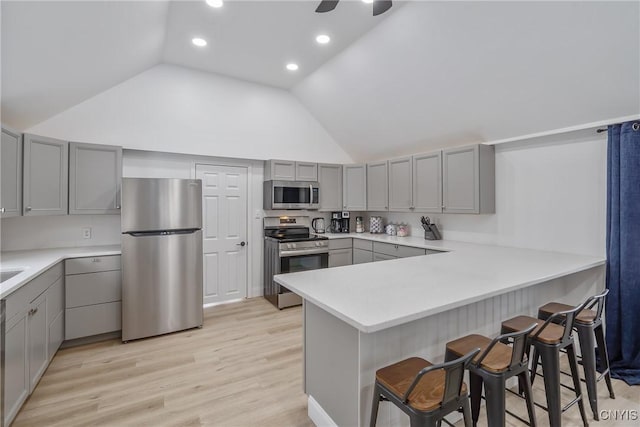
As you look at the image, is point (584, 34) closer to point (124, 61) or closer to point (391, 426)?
point (391, 426)

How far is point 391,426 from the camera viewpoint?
174 cm

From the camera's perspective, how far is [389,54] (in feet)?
10.5

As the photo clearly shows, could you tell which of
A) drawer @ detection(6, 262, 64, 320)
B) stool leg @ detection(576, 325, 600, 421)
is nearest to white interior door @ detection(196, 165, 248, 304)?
drawer @ detection(6, 262, 64, 320)

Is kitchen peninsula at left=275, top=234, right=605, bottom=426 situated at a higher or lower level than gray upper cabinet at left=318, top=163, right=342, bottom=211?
lower

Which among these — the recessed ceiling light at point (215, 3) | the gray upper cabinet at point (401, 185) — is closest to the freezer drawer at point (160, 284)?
Answer: the recessed ceiling light at point (215, 3)

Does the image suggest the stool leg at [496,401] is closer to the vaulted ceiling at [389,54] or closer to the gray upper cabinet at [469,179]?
the gray upper cabinet at [469,179]

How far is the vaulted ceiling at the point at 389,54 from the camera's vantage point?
2191 millimetres

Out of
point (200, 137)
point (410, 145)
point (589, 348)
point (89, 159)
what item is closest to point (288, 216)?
point (200, 137)

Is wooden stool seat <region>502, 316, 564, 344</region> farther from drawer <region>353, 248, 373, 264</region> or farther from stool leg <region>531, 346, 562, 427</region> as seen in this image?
drawer <region>353, 248, 373, 264</region>

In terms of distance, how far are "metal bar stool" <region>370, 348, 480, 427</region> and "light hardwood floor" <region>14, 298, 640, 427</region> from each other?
341 millimetres

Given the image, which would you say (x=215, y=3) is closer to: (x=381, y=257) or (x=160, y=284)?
(x=160, y=284)

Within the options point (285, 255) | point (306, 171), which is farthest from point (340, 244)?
point (306, 171)

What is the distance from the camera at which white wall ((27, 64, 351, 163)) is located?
3.60 meters

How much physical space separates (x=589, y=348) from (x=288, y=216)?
3.83 meters
